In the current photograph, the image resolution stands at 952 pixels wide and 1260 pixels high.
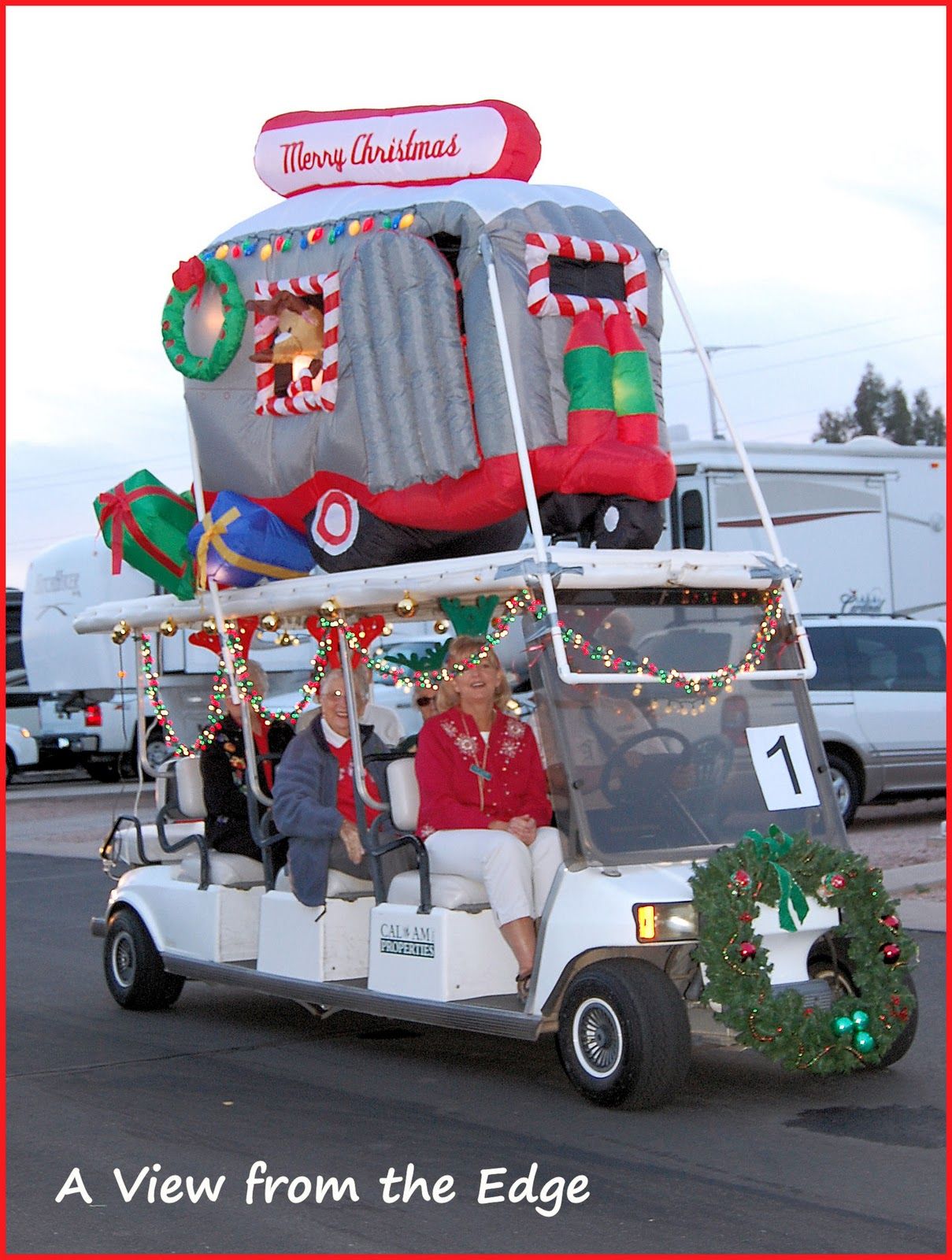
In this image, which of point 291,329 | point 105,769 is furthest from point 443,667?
point 105,769

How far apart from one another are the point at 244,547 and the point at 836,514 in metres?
11.4

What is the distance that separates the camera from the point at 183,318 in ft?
28.8

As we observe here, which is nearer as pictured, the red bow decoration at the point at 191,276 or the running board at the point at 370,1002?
the running board at the point at 370,1002

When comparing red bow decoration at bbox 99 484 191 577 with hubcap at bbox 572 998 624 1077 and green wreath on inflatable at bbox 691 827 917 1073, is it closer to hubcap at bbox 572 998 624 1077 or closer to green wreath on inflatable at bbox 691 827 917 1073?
hubcap at bbox 572 998 624 1077

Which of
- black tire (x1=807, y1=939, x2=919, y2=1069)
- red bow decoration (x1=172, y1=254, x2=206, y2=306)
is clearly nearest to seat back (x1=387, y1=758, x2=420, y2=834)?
black tire (x1=807, y1=939, x2=919, y2=1069)

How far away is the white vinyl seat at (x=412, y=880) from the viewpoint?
7027mm

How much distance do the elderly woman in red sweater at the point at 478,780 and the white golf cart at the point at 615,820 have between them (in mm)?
142

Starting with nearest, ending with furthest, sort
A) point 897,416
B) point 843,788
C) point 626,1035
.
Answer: point 626,1035
point 843,788
point 897,416

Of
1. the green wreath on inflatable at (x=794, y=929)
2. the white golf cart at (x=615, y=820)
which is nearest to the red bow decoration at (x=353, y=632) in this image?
the white golf cart at (x=615, y=820)

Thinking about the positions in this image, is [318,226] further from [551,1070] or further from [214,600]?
[551,1070]

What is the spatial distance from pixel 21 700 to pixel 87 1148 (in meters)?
23.0

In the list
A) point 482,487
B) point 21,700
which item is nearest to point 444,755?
point 482,487

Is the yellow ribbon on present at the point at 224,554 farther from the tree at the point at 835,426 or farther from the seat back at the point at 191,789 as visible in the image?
the tree at the point at 835,426

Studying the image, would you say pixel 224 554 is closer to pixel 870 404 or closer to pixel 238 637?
pixel 238 637
